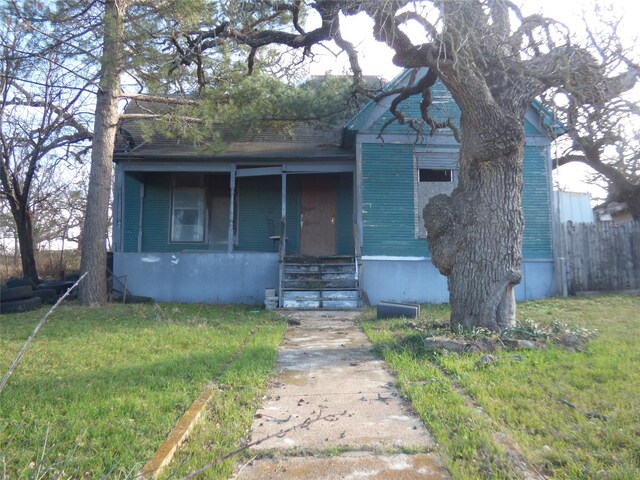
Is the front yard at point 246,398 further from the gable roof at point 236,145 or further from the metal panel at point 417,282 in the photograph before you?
the gable roof at point 236,145

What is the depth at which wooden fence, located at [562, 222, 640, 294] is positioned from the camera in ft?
41.4

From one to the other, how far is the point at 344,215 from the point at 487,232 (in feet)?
26.4

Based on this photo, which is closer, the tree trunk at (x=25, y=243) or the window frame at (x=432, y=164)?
the window frame at (x=432, y=164)

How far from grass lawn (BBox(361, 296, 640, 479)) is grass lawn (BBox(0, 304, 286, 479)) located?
5.26ft

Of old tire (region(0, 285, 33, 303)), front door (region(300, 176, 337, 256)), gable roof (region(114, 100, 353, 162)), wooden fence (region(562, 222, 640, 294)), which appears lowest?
old tire (region(0, 285, 33, 303))

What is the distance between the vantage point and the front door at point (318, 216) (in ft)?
48.9

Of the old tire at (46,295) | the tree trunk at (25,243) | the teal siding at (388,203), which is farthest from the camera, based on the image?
the tree trunk at (25,243)

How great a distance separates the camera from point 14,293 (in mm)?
11078

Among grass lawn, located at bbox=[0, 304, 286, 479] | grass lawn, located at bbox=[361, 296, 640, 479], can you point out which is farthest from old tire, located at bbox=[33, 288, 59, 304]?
grass lawn, located at bbox=[361, 296, 640, 479]

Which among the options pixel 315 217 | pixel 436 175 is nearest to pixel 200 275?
pixel 315 217

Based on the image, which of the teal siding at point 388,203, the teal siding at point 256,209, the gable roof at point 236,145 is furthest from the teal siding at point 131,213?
the teal siding at point 388,203

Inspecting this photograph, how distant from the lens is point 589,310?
10.0 metres

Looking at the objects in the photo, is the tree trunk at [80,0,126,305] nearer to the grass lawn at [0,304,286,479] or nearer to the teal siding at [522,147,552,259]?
the grass lawn at [0,304,286,479]

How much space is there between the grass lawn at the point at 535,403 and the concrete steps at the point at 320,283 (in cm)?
439
